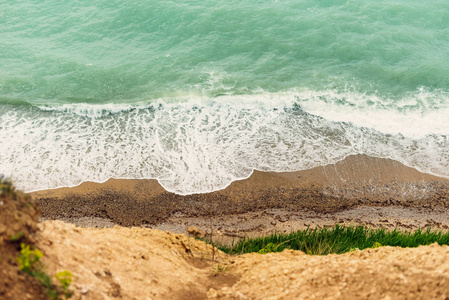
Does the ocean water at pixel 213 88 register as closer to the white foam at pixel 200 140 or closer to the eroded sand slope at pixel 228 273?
the white foam at pixel 200 140

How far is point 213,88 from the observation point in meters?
16.3

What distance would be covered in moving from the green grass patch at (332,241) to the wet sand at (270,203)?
2.93ft

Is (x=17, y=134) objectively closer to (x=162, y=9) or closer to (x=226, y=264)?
(x=226, y=264)

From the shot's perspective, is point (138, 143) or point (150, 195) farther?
point (138, 143)

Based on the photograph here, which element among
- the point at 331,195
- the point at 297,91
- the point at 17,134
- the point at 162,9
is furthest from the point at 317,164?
the point at 162,9

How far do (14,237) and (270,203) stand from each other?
7.57 m

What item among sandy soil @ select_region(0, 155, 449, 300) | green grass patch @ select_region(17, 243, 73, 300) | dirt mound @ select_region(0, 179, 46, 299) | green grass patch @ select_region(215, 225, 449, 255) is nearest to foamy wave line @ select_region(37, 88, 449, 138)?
sandy soil @ select_region(0, 155, 449, 300)

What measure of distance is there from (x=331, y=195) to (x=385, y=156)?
3278mm

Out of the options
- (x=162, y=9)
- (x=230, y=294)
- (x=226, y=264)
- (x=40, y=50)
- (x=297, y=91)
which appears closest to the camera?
(x=230, y=294)

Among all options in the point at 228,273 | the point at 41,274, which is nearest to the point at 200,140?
the point at 228,273

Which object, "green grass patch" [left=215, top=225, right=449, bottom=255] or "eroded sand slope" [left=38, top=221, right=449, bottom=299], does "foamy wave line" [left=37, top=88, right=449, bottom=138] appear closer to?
"green grass patch" [left=215, top=225, right=449, bottom=255]

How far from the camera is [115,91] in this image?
16297 millimetres

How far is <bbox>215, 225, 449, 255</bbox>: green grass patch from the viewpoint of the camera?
8.40 metres

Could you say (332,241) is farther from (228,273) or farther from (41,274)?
(41,274)
